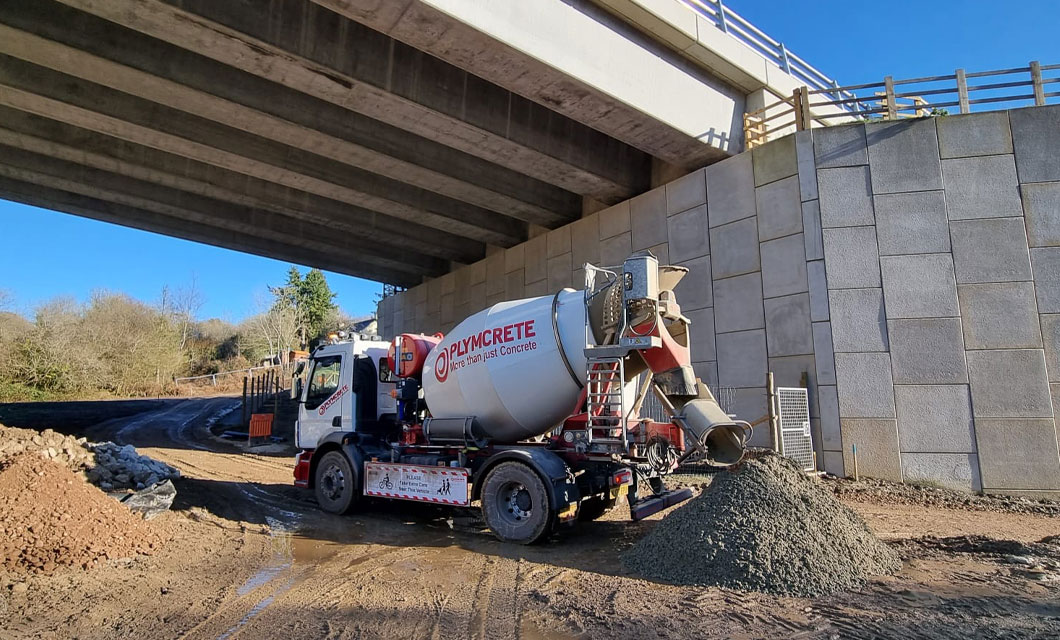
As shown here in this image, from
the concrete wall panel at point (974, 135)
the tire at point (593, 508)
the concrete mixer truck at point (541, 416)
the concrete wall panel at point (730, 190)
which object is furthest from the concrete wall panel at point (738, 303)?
the tire at point (593, 508)

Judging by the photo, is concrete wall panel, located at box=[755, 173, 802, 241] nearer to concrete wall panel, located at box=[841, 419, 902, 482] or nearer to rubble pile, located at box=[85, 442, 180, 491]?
concrete wall panel, located at box=[841, 419, 902, 482]

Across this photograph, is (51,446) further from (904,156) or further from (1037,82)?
(1037,82)

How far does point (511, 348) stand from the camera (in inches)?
312

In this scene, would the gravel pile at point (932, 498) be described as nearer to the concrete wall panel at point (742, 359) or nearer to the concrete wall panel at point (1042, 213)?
the concrete wall panel at point (742, 359)

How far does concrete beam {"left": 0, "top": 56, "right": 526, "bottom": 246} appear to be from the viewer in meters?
12.4

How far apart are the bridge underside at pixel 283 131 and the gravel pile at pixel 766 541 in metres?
8.88

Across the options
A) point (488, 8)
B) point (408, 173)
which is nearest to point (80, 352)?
point (408, 173)

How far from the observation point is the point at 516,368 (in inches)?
311

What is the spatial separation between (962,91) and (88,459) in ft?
57.5

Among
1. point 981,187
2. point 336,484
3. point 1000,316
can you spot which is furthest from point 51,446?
point 981,187

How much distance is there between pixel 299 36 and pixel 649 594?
10914 millimetres

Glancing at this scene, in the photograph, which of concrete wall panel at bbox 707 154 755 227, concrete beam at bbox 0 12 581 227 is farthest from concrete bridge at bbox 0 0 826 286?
concrete wall panel at bbox 707 154 755 227

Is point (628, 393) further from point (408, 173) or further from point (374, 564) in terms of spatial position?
point (408, 173)

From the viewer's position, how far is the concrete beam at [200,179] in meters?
14.6
